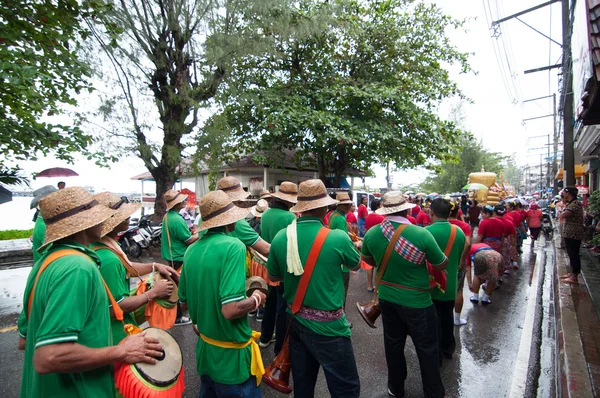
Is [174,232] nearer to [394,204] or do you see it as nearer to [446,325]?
[394,204]

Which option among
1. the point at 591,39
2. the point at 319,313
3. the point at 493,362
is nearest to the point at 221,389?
the point at 319,313

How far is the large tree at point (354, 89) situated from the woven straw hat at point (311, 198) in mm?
8424

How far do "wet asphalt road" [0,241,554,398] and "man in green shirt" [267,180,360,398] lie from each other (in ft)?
3.50

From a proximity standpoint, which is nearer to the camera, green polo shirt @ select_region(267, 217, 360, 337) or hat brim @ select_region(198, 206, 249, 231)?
hat brim @ select_region(198, 206, 249, 231)

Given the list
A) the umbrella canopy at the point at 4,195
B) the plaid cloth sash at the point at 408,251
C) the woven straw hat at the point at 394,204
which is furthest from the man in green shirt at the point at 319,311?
the umbrella canopy at the point at 4,195

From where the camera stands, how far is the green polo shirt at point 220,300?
212cm

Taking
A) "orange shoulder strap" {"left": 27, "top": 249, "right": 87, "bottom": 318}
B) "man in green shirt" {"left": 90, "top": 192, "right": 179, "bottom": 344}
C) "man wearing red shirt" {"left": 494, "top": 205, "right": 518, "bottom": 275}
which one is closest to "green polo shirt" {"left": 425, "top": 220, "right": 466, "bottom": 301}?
"man in green shirt" {"left": 90, "top": 192, "right": 179, "bottom": 344}

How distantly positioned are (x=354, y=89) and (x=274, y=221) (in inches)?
350

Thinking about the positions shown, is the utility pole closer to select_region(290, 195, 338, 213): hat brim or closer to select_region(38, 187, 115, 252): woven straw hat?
select_region(290, 195, 338, 213): hat brim

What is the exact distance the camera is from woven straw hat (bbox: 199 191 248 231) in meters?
2.33

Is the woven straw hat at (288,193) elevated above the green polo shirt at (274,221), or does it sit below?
above

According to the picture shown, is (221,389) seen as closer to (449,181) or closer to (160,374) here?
(160,374)

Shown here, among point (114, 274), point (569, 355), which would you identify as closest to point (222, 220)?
point (114, 274)

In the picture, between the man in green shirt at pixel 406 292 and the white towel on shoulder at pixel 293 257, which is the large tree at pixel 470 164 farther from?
the white towel on shoulder at pixel 293 257
